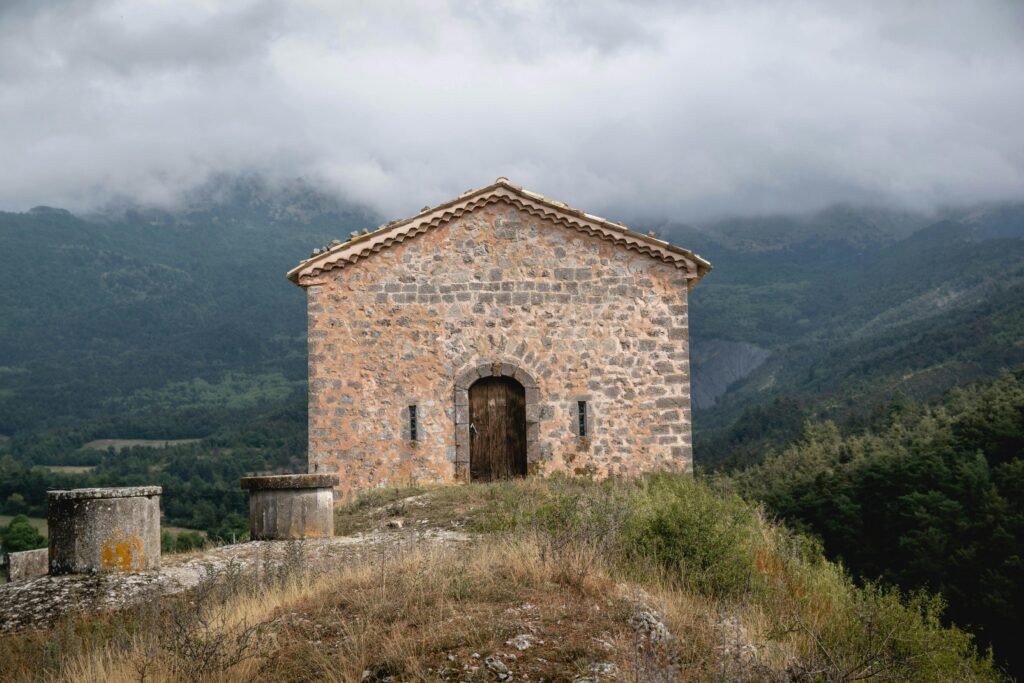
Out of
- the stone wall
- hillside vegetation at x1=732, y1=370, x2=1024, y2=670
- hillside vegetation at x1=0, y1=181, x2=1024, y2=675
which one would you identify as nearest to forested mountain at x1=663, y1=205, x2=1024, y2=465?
hillside vegetation at x1=0, y1=181, x2=1024, y2=675

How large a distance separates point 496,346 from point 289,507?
700 centimetres

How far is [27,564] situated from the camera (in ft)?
35.9

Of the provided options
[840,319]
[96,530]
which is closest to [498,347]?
[96,530]

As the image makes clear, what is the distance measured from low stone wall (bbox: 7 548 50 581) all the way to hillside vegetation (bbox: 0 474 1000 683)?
7.81 feet

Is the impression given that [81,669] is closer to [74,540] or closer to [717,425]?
[74,540]

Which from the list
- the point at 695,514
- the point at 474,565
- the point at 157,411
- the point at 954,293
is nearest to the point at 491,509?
the point at 695,514

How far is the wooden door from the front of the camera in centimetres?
1916

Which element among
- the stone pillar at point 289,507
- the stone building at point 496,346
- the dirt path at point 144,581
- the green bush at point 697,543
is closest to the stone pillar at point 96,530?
the dirt path at point 144,581

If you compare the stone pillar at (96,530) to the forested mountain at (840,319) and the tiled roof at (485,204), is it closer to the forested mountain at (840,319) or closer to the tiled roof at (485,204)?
the tiled roof at (485,204)

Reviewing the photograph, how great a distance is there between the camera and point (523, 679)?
6.42 metres

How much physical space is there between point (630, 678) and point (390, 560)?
12.4ft

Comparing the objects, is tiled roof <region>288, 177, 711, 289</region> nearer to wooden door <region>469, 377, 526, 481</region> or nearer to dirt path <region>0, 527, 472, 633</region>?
wooden door <region>469, 377, 526, 481</region>

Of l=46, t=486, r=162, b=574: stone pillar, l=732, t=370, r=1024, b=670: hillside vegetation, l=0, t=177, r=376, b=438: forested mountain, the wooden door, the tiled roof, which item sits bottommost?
l=732, t=370, r=1024, b=670: hillside vegetation

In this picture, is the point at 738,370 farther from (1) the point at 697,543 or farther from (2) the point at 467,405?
(1) the point at 697,543
